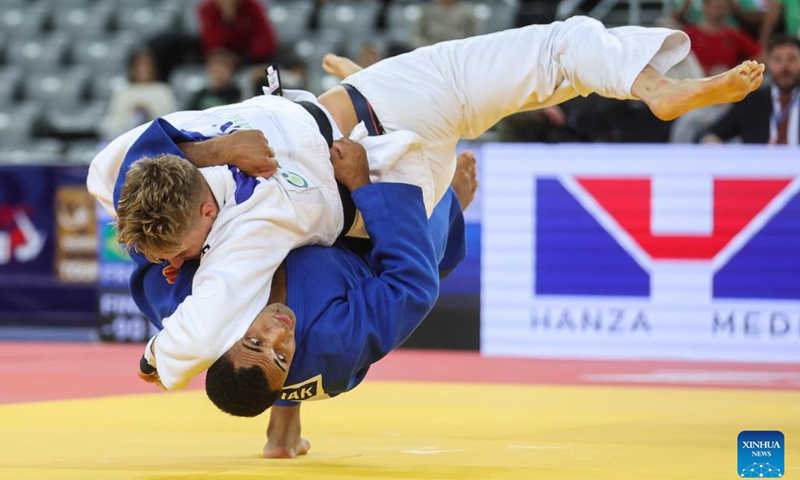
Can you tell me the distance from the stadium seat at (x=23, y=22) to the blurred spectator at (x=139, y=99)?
2.58 metres

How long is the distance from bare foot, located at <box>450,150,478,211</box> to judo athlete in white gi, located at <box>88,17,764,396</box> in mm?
452

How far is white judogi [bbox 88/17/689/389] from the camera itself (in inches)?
145

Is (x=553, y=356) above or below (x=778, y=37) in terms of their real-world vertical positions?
below

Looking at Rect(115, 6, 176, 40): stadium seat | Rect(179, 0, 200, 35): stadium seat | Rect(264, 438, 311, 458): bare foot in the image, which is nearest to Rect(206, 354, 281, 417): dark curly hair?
Rect(264, 438, 311, 458): bare foot

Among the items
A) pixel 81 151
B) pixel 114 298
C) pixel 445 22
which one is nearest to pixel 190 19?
pixel 81 151

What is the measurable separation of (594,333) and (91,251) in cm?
377

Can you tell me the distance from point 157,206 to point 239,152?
1.23 feet

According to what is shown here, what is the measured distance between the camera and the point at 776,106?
8305 mm

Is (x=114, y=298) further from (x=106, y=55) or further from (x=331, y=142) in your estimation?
(x=331, y=142)

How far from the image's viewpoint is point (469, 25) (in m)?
10.3

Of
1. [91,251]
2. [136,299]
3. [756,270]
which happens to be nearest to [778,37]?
[756,270]

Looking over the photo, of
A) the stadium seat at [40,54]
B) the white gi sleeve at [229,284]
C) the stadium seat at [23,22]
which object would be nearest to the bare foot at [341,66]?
the white gi sleeve at [229,284]

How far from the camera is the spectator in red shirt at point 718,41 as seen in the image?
9195 millimetres

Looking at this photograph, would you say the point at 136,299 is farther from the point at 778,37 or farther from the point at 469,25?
the point at 469,25
